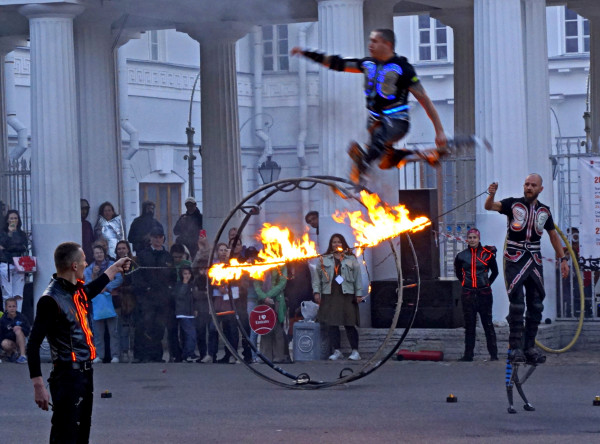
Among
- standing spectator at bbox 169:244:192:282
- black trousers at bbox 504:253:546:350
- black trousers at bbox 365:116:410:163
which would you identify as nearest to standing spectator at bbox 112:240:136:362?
standing spectator at bbox 169:244:192:282

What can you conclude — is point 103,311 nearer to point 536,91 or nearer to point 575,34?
point 536,91

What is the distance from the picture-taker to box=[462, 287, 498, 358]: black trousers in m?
19.3

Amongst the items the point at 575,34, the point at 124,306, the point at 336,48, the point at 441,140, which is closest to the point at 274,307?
the point at 124,306

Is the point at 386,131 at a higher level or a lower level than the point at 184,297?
higher

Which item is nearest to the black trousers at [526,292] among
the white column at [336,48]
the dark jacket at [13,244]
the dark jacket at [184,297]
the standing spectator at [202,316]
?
the white column at [336,48]

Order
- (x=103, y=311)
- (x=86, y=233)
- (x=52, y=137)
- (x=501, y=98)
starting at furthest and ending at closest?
1. (x=86, y=233)
2. (x=52, y=137)
3. (x=103, y=311)
4. (x=501, y=98)

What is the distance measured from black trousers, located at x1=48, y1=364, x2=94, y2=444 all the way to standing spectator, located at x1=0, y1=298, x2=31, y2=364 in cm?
1045

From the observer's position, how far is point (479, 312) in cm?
1947

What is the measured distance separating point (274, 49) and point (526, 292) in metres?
22.3

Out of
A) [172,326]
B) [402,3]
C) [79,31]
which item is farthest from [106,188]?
[402,3]

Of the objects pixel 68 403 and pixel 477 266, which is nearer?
pixel 68 403

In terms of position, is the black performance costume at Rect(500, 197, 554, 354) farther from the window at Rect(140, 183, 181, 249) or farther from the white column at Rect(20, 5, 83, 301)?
the window at Rect(140, 183, 181, 249)

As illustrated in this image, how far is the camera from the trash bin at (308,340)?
2008 cm

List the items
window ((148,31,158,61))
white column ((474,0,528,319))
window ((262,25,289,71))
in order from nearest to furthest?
white column ((474,0,528,319)) → window ((262,25,289,71)) → window ((148,31,158,61))
